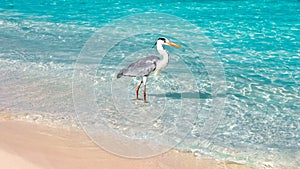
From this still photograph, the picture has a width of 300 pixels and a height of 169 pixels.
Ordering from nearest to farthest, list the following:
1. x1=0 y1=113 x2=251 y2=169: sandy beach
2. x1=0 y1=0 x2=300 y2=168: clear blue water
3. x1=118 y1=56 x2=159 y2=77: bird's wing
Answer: x1=0 y1=113 x2=251 y2=169: sandy beach, x1=0 y1=0 x2=300 y2=168: clear blue water, x1=118 y1=56 x2=159 y2=77: bird's wing

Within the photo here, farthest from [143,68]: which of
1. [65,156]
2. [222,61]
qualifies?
[222,61]

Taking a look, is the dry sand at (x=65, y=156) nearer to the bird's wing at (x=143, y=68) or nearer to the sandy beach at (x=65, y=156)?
the sandy beach at (x=65, y=156)

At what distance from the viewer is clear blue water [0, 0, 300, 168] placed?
7418 millimetres

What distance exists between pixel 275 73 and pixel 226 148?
4.63 metres

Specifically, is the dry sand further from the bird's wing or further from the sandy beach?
the bird's wing

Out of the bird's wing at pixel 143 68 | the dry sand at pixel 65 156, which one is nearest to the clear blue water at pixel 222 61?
the dry sand at pixel 65 156

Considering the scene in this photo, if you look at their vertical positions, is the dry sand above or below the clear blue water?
below

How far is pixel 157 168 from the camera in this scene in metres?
6.11

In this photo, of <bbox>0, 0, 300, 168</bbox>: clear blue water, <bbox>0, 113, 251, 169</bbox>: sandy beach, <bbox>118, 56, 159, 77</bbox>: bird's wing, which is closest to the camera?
<bbox>0, 113, 251, 169</bbox>: sandy beach

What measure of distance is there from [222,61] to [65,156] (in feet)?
22.6

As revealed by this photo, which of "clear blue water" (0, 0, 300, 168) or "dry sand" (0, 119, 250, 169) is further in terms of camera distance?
"clear blue water" (0, 0, 300, 168)

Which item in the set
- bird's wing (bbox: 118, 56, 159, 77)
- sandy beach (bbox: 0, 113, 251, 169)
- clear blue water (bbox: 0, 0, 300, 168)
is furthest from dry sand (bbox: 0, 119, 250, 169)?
bird's wing (bbox: 118, 56, 159, 77)

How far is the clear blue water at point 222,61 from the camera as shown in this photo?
7.42m

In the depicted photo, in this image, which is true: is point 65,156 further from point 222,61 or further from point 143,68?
point 222,61
